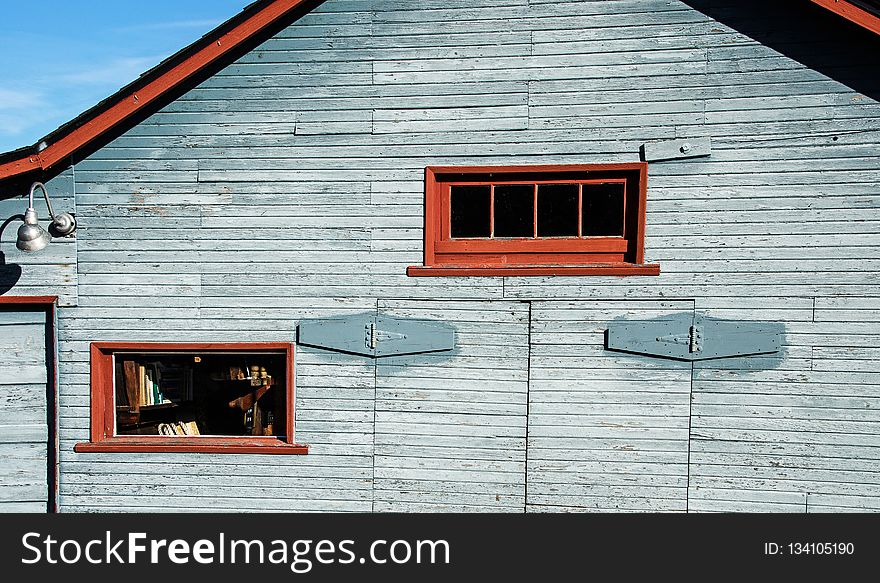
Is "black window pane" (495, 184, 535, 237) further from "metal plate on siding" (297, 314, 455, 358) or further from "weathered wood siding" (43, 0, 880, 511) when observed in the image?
"metal plate on siding" (297, 314, 455, 358)

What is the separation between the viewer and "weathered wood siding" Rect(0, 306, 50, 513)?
5262mm

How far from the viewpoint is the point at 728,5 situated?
4.86 meters

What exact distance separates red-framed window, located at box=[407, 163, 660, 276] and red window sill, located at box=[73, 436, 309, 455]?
213 cm

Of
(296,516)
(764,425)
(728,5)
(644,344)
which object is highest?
(728,5)

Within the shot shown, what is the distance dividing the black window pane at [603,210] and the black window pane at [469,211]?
930mm

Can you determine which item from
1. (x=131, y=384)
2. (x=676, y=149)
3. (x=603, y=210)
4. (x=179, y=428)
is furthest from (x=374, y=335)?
(x=676, y=149)

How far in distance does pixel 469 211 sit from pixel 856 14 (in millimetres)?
3508

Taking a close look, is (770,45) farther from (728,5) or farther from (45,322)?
(45,322)

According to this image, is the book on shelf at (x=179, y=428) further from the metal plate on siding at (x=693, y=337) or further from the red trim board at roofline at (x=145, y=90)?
the metal plate on siding at (x=693, y=337)

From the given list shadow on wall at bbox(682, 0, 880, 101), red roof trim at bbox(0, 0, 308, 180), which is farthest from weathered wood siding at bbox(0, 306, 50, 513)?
shadow on wall at bbox(682, 0, 880, 101)

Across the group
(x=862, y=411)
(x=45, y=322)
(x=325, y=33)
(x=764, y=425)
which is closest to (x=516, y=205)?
(x=325, y=33)

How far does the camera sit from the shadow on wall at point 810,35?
4691mm

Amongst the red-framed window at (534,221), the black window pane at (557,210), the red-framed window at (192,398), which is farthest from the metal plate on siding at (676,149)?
the red-framed window at (192,398)

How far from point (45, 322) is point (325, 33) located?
12.6 ft
